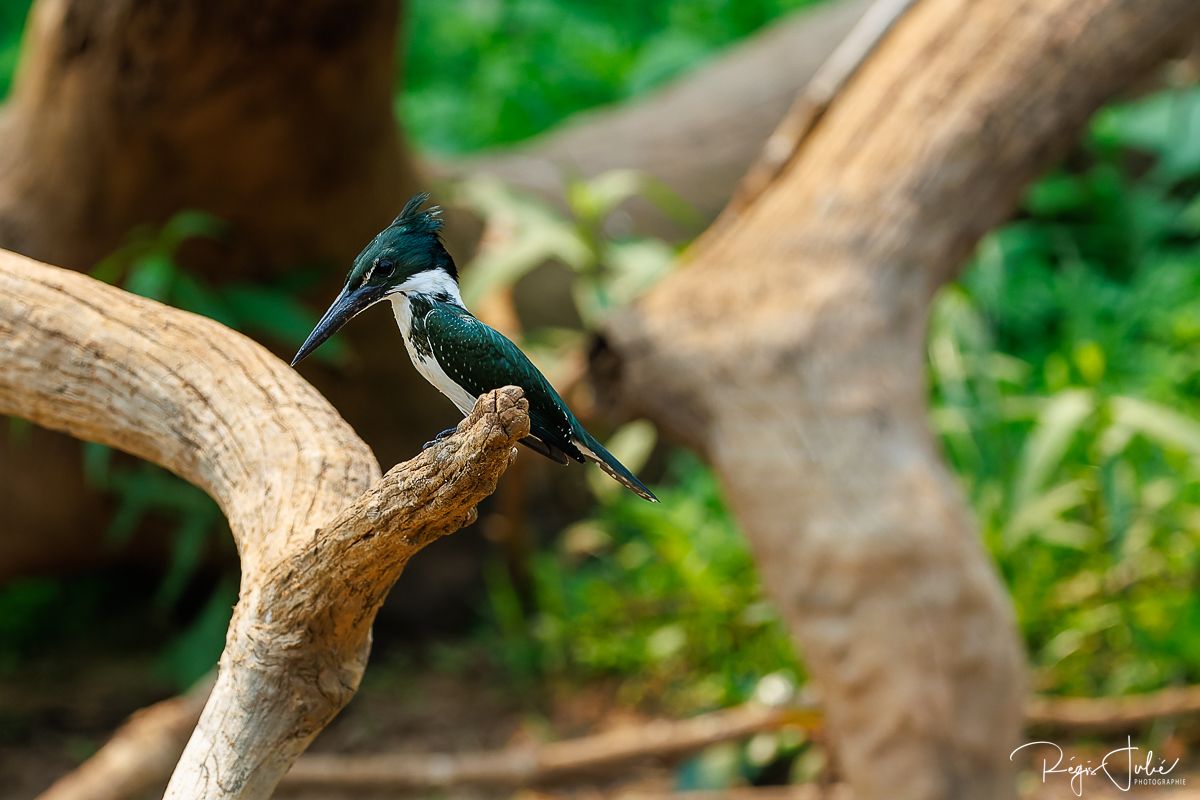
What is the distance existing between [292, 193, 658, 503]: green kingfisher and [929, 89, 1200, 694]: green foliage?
230 cm

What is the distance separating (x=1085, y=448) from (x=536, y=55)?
3558 millimetres

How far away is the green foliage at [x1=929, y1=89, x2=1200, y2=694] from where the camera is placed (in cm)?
337

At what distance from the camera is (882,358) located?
2.70 m

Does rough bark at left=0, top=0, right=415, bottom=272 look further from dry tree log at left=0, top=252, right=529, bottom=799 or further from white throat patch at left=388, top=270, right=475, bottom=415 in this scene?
white throat patch at left=388, top=270, right=475, bottom=415

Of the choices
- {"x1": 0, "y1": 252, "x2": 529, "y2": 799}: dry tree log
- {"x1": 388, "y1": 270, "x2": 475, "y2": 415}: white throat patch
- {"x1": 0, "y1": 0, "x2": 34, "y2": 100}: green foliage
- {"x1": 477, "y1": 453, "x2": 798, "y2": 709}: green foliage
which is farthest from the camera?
{"x1": 0, "y1": 0, "x2": 34, "y2": 100}: green foliage

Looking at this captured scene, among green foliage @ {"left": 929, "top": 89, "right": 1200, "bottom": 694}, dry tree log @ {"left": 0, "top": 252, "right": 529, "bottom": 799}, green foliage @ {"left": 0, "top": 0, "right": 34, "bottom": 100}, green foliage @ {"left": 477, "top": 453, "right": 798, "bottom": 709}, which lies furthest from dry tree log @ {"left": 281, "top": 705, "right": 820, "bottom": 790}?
green foliage @ {"left": 0, "top": 0, "right": 34, "bottom": 100}

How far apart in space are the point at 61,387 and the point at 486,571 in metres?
2.92

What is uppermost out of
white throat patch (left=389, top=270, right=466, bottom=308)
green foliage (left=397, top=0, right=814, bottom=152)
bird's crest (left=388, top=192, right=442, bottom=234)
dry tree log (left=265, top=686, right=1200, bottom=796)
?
green foliage (left=397, top=0, right=814, bottom=152)

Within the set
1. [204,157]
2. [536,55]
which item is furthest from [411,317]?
[536,55]

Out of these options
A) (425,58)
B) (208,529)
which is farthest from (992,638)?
(425,58)

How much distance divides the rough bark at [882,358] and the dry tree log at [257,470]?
4.18 ft

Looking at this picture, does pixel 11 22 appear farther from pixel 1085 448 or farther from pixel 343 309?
pixel 343 309

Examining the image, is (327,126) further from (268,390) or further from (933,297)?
(268,390)

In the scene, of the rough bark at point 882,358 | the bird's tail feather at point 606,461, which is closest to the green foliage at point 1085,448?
the rough bark at point 882,358
